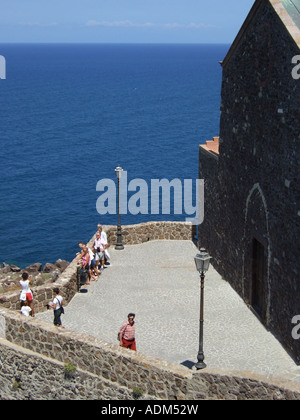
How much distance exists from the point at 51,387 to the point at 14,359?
137cm

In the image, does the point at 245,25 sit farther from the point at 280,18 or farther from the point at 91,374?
the point at 91,374

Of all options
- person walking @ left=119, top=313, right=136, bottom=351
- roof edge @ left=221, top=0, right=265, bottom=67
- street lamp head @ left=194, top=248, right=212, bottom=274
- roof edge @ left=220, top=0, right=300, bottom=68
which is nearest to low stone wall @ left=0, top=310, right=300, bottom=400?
person walking @ left=119, top=313, right=136, bottom=351

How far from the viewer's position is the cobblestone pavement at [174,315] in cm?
1803

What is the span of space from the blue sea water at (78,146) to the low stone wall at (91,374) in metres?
26.6

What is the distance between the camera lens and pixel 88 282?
2377 cm

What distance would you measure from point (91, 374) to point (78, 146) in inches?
2675

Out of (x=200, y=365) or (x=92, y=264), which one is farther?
(x=92, y=264)

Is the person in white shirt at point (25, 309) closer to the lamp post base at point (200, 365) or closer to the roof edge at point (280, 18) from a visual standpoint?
the lamp post base at point (200, 365)

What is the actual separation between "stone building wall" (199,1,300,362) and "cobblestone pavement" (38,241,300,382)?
600 mm

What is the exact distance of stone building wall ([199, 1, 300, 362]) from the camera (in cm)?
1733

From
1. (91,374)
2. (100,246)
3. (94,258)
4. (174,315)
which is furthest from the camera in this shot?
(100,246)

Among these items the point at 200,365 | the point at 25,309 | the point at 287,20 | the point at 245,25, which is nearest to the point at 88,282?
the point at 25,309

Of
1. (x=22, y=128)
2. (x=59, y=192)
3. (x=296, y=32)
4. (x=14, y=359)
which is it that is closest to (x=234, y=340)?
(x=14, y=359)

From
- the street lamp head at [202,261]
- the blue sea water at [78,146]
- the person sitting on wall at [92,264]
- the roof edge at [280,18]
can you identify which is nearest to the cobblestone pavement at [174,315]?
the person sitting on wall at [92,264]
